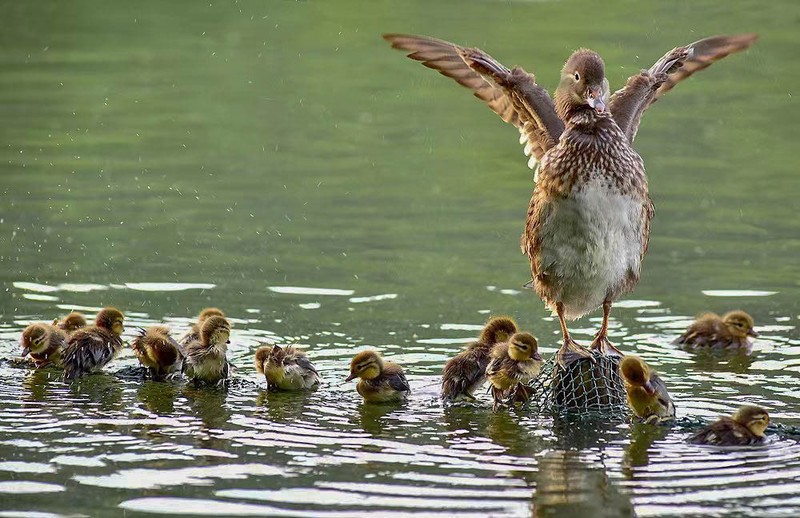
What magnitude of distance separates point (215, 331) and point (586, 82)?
2.42 meters

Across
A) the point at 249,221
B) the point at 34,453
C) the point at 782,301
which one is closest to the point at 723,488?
the point at 34,453

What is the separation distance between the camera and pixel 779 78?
1956cm

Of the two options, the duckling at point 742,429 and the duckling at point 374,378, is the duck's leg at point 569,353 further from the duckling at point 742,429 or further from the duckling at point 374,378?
the duckling at point 742,429

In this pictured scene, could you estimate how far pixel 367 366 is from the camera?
27.3 feet

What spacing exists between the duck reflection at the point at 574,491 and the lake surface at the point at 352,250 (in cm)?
2

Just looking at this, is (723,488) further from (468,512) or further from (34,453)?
(34,453)

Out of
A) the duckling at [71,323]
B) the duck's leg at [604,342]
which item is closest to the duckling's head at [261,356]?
the duckling at [71,323]

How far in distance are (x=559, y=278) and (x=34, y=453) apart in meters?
2.85

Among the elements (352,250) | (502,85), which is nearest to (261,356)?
(502,85)

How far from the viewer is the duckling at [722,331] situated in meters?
9.59

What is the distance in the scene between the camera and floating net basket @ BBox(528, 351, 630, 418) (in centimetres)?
825

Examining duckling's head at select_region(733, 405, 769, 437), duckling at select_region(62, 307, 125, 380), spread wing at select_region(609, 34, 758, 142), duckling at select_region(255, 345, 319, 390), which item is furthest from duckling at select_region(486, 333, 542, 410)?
duckling at select_region(62, 307, 125, 380)

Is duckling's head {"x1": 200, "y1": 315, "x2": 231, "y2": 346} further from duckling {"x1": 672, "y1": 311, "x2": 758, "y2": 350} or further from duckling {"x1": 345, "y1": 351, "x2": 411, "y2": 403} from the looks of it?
duckling {"x1": 672, "y1": 311, "x2": 758, "y2": 350}

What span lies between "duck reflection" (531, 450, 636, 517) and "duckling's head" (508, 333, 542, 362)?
2.61ft
